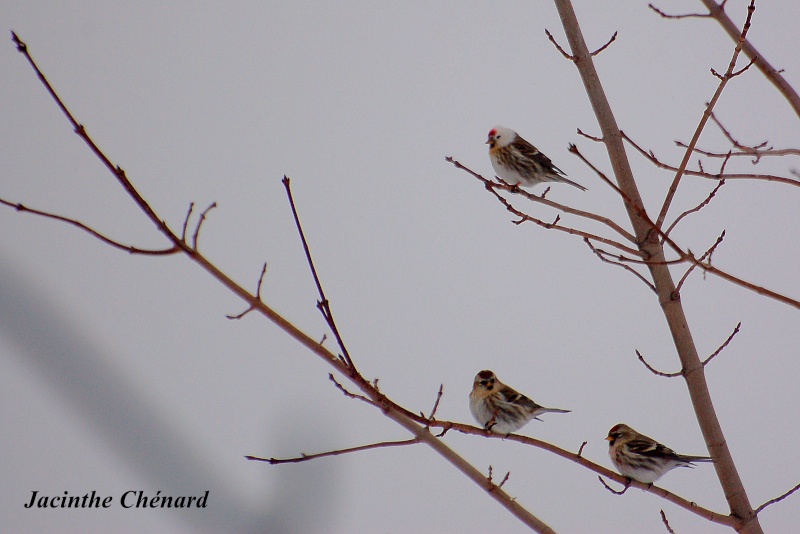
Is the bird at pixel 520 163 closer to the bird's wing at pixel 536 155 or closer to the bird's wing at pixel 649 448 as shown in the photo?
the bird's wing at pixel 536 155

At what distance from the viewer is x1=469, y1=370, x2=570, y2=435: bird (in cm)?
453

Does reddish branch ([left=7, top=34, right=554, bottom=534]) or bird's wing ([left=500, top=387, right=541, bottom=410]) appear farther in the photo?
bird's wing ([left=500, top=387, right=541, bottom=410])

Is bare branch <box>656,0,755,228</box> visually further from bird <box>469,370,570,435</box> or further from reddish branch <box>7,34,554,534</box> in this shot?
bird <box>469,370,570,435</box>

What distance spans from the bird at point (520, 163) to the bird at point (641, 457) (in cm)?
165

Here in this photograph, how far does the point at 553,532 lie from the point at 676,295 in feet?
3.44

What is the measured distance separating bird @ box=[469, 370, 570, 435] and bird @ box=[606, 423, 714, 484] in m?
0.41

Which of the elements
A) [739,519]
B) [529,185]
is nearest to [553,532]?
[739,519]

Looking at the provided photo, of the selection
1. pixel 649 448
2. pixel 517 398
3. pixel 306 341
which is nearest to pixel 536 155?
pixel 517 398

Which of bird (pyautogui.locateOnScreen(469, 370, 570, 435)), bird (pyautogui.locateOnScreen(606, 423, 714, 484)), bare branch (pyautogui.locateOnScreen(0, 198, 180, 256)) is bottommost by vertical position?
bare branch (pyautogui.locateOnScreen(0, 198, 180, 256))

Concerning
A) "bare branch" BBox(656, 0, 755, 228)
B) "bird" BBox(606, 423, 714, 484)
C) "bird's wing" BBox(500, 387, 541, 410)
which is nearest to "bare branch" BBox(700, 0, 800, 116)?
"bare branch" BBox(656, 0, 755, 228)

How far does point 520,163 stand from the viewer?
5293 mm

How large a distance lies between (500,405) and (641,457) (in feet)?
2.93

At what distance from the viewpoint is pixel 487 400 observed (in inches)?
184

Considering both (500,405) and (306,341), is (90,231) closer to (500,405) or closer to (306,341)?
(306,341)
